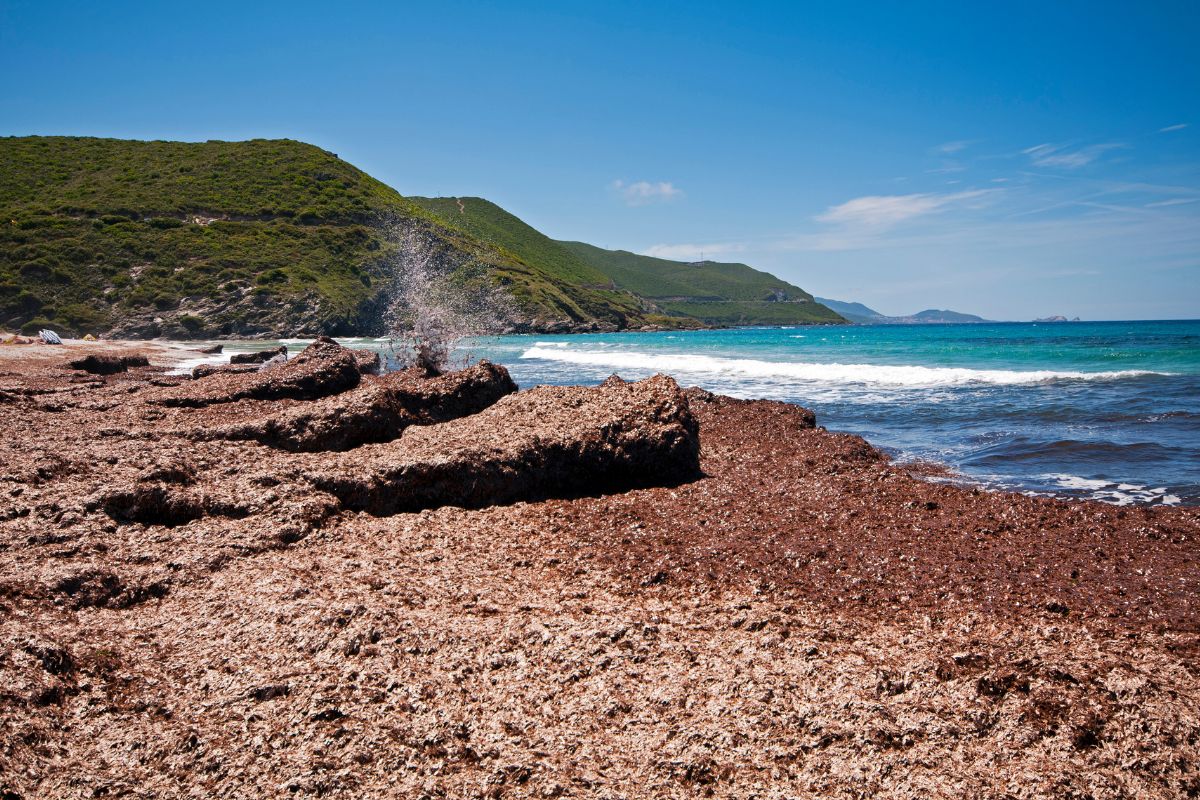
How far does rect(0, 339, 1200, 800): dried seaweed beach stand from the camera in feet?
8.93

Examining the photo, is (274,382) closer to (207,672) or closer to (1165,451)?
(207,672)

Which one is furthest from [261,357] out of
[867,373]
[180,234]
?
[180,234]

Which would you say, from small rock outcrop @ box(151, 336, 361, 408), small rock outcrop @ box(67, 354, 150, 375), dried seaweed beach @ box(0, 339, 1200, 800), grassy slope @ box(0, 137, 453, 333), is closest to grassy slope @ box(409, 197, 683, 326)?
grassy slope @ box(0, 137, 453, 333)

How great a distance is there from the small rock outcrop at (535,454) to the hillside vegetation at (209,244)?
194 ft

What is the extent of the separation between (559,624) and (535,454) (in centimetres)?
300

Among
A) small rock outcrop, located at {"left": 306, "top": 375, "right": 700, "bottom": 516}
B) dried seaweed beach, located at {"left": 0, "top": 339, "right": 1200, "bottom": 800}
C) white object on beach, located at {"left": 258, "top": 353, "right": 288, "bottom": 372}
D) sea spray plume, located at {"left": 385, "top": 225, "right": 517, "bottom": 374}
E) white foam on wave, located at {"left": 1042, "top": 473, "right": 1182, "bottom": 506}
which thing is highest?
sea spray plume, located at {"left": 385, "top": 225, "right": 517, "bottom": 374}

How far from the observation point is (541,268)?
149 meters

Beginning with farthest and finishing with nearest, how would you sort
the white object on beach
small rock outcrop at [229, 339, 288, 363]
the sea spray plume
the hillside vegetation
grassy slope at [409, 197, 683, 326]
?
grassy slope at [409, 197, 683, 326] → the sea spray plume → the hillside vegetation → small rock outcrop at [229, 339, 288, 363] → the white object on beach

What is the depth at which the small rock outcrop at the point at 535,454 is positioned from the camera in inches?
238

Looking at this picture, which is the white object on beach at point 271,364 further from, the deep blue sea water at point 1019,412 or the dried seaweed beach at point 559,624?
the dried seaweed beach at point 559,624

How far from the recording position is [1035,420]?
50.0ft

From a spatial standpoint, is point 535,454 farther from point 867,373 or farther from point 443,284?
point 443,284

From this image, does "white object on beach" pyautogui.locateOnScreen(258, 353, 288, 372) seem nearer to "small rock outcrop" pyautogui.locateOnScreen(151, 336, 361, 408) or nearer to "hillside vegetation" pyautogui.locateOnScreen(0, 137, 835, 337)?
"small rock outcrop" pyautogui.locateOnScreen(151, 336, 361, 408)

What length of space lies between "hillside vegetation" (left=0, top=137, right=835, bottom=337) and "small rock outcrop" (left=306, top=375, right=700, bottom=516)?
59.3 metres
